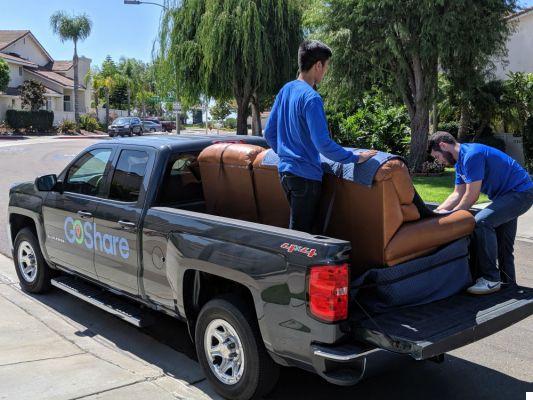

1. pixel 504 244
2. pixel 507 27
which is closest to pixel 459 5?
pixel 507 27

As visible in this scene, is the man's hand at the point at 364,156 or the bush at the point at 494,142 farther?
the bush at the point at 494,142

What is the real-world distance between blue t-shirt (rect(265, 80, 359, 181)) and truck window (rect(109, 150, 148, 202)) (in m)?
1.31

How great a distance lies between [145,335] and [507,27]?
51.1 feet

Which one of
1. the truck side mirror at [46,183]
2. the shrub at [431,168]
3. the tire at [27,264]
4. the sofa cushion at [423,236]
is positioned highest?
the truck side mirror at [46,183]

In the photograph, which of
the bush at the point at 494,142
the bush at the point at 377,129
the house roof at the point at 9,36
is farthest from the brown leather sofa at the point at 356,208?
the house roof at the point at 9,36

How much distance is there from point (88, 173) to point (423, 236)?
10.9 ft

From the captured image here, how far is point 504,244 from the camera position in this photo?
4652mm

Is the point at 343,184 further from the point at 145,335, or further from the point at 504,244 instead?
the point at 145,335

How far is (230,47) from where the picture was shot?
72.9 feet

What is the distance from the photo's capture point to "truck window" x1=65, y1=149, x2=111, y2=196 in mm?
5263

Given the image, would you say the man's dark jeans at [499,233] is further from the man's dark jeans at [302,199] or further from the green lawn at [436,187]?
the green lawn at [436,187]

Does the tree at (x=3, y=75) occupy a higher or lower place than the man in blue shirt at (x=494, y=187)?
higher

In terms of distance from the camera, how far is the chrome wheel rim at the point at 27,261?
20.2 ft

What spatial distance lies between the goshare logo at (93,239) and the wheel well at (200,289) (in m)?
0.75
